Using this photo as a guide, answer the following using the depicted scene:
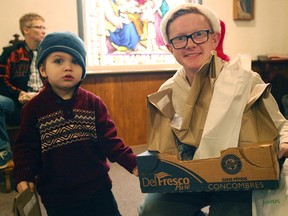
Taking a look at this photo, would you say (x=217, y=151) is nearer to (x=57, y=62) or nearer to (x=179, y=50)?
(x=179, y=50)

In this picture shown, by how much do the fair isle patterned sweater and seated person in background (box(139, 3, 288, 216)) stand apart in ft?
0.77

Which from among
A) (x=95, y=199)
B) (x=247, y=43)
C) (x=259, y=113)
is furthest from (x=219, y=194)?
(x=247, y=43)

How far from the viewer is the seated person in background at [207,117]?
2.73ft

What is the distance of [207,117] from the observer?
33.6 inches

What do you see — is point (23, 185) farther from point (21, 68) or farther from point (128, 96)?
point (128, 96)

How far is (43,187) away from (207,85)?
0.68m

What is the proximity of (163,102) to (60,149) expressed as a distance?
416 mm

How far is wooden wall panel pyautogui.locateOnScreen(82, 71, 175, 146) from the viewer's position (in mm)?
2807

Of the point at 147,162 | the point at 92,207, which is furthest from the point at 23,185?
the point at 147,162

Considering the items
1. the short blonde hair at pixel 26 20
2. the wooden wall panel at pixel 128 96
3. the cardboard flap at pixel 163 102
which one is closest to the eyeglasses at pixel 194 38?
the cardboard flap at pixel 163 102

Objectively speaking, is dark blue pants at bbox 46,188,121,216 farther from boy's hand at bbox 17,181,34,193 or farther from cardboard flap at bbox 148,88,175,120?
cardboard flap at bbox 148,88,175,120

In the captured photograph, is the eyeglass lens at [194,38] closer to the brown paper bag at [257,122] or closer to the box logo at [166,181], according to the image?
the brown paper bag at [257,122]

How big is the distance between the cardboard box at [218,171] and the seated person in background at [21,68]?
5.12 feet

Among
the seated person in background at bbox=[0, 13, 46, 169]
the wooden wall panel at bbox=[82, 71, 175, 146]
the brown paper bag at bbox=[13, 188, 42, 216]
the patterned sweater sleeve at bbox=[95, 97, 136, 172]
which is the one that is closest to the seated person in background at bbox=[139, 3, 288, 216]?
the patterned sweater sleeve at bbox=[95, 97, 136, 172]
